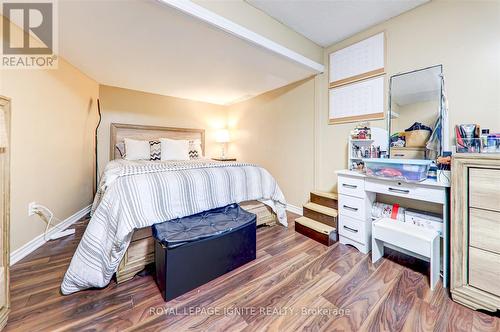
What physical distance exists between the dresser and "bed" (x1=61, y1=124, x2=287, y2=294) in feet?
5.50

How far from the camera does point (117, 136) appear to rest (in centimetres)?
330

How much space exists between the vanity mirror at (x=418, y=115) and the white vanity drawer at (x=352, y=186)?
435mm

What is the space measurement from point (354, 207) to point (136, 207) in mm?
1947

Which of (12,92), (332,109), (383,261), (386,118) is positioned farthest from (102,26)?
(383,261)

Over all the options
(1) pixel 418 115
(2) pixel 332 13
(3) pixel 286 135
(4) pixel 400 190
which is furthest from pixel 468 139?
(3) pixel 286 135

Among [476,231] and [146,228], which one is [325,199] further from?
[146,228]

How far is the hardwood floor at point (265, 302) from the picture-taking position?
113cm

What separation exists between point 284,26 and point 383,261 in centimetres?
252

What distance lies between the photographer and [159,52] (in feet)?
7.18

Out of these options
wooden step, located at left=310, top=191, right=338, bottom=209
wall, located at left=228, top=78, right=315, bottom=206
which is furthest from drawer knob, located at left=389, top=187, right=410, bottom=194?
wall, located at left=228, top=78, right=315, bottom=206

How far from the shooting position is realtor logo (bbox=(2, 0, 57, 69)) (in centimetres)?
155

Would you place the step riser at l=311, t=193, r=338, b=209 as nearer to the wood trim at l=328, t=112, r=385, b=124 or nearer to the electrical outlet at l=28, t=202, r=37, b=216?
the wood trim at l=328, t=112, r=385, b=124

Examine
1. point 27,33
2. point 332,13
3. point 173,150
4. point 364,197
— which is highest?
point 332,13

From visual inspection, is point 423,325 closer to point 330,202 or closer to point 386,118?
point 330,202
